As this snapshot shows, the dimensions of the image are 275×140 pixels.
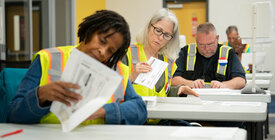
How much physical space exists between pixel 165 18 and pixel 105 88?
5.21ft

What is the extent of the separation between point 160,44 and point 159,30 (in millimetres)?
102

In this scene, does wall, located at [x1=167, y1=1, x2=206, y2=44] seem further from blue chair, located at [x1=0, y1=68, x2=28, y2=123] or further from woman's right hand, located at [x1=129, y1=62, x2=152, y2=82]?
blue chair, located at [x1=0, y1=68, x2=28, y2=123]

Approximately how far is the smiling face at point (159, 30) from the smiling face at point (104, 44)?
1218mm

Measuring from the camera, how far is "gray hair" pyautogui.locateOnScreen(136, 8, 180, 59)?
2523 millimetres

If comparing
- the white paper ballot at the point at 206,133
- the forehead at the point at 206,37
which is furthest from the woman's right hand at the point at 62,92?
the forehead at the point at 206,37

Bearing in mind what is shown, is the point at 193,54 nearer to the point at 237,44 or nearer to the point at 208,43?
the point at 208,43

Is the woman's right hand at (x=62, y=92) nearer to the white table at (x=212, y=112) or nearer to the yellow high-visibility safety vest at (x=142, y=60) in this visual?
the white table at (x=212, y=112)

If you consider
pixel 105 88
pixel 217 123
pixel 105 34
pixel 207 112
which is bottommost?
pixel 217 123

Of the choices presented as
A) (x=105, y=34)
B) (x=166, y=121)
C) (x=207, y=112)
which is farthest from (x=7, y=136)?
(x=166, y=121)

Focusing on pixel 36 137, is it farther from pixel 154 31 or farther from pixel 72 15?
pixel 72 15

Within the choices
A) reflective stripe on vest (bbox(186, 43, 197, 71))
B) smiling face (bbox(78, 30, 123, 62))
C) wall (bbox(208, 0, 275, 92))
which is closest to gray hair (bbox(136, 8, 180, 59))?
reflective stripe on vest (bbox(186, 43, 197, 71))

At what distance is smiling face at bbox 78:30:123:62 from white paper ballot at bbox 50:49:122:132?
219mm

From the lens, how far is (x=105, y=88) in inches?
39.8

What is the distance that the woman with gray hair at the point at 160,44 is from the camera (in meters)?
2.42
